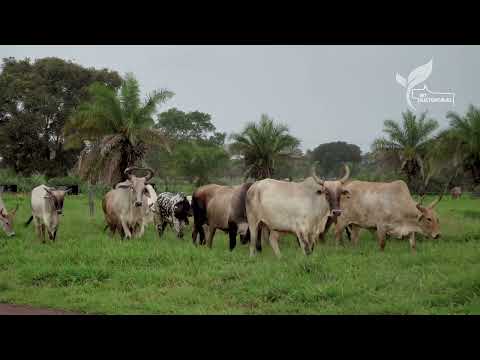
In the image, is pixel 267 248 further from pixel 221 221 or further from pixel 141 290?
pixel 141 290

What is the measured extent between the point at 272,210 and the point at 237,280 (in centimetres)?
247

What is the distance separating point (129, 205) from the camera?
12.6 meters

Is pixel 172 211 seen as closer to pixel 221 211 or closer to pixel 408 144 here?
pixel 221 211

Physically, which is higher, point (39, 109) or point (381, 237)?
point (39, 109)

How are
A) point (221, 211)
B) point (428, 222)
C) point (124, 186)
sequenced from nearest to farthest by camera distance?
point (428, 222)
point (221, 211)
point (124, 186)

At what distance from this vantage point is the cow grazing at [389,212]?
11117 millimetres

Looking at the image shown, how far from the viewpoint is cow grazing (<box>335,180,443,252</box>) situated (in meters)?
11.1

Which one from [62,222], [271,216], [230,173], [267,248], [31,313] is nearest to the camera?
[31,313]

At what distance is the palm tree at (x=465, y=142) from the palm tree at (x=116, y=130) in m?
9.71

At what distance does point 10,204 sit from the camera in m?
22.1

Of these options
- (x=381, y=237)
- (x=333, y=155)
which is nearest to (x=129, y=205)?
(x=381, y=237)
